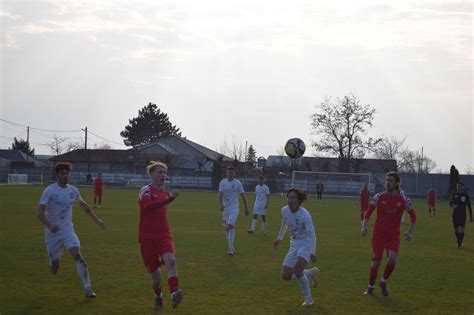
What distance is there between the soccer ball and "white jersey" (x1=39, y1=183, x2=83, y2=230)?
18473mm

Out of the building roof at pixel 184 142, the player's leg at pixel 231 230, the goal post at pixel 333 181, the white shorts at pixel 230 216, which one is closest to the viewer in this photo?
the player's leg at pixel 231 230

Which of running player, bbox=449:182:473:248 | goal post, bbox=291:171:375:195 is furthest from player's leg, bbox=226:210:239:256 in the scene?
goal post, bbox=291:171:375:195

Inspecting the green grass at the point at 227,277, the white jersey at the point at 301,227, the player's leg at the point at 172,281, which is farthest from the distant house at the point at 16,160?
the player's leg at the point at 172,281

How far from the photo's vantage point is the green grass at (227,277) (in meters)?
10.4

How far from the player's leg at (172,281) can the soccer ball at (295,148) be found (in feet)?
63.3

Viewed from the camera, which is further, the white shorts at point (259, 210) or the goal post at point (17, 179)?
the goal post at point (17, 179)

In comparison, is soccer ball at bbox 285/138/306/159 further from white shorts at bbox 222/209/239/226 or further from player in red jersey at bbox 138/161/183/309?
player in red jersey at bbox 138/161/183/309

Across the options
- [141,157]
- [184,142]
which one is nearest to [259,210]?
[141,157]

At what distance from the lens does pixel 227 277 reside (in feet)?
43.3

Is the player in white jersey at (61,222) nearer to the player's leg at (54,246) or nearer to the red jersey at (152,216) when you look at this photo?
the player's leg at (54,246)

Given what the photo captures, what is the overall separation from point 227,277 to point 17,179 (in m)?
71.7

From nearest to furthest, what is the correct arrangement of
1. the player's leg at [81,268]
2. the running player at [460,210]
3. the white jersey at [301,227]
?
1. the white jersey at [301,227]
2. the player's leg at [81,268]
3. the running player at [460,210]

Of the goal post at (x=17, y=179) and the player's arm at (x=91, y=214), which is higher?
the goal post at (x=17, y=179)

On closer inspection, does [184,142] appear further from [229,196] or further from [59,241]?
[59,241]
